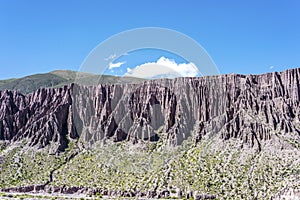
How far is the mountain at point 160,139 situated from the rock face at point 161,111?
375 millimetres

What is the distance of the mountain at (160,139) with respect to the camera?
110 metres

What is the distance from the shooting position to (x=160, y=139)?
140 meters

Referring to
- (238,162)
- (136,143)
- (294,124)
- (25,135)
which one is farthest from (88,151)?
(294,124)

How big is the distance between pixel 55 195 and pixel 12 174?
23.8m

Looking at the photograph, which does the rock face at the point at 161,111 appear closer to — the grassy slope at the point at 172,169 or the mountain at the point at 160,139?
the mountain at the point at 160,139

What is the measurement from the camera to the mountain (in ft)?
363

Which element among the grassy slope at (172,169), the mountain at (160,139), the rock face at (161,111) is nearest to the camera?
the grassy slope at (172,169)

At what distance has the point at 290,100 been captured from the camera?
441ft

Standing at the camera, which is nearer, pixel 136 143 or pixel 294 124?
pixel 294 124

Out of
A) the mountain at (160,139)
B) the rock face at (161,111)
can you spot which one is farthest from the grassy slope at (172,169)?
the rock face at (161,111)

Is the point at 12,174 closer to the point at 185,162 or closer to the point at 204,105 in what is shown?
the point at 185,162

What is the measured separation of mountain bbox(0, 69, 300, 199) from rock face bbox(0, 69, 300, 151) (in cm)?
37

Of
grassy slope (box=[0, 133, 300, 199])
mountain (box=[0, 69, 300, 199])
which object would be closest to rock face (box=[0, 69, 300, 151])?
mountain (box=[0, 69, 300, 199])

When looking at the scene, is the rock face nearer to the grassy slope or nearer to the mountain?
the mountain
